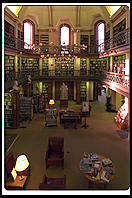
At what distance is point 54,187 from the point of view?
551 centimetres

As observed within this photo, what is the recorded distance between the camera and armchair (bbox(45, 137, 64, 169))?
820 cm

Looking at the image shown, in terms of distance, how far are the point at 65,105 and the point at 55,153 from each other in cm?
1102

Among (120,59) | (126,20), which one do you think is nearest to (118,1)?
(126,20)

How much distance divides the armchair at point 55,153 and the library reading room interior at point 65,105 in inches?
1.5

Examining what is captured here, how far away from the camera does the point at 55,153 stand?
8938 mm

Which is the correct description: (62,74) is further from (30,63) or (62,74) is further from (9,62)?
(9,62)

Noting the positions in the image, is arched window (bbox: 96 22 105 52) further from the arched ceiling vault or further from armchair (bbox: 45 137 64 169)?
armchair (bbox: 45 137 64 169)

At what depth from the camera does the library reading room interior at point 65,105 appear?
282 inches

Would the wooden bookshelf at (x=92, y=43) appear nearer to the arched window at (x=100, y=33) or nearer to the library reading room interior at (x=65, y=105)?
the library reading room interior at (x=65, y=105)

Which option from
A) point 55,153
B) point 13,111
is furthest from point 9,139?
point 55,153

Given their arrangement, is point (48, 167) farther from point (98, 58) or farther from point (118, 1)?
point (98, 58)

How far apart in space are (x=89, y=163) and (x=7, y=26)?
12662mm

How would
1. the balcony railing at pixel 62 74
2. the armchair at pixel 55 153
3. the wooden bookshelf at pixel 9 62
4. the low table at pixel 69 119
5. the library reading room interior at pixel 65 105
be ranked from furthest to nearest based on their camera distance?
A: the balcony railing at pixel 62 74 → the wooden bookshelf at pixel 9 62 → the low table at pixel 69 119 → the armchair at pixel 55 153 → the library reading room interior at pixel 65 105

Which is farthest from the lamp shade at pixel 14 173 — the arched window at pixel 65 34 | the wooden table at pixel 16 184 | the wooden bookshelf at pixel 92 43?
the arched window at pixel 65 34
